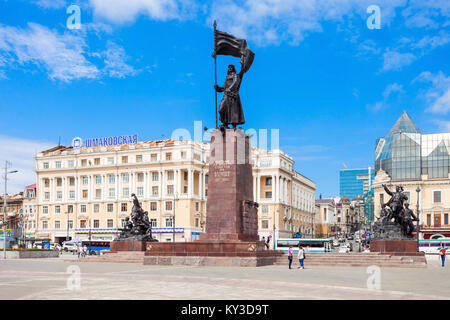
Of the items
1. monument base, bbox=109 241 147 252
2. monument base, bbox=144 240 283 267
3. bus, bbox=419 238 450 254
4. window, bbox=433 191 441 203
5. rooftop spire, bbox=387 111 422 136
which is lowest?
bus, bbox=419 238 450 254

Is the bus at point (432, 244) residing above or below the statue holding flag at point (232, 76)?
below

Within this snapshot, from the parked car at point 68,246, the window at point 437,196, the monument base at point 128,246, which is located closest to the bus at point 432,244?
the window at point 437,196

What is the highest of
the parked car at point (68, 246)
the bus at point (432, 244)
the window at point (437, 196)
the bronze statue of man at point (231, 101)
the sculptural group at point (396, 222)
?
the bronze statue of man at point (231, 101)

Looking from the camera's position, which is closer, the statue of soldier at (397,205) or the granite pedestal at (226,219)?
the granite pedestal at (226,219)

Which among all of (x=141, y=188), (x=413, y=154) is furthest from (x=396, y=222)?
(x=141, y=188)

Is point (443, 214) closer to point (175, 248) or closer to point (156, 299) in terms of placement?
point (175, 248)

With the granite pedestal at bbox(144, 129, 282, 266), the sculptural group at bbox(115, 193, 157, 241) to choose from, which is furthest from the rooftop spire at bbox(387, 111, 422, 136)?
the granite pedestal at bbox(144, 129, 282, 266)

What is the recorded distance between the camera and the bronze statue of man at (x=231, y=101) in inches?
1219

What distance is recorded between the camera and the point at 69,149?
103375 mm

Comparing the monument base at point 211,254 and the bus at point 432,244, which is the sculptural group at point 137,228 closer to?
the monument base at point 211,254

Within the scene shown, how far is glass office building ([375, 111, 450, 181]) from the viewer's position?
8725cm

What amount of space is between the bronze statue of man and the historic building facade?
59935 mm

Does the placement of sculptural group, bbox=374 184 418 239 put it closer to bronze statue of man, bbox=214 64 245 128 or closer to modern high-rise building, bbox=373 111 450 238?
bronze statue of man, bbox=214 64 245 128
